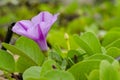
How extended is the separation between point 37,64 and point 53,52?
0.14ft

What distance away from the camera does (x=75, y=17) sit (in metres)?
1.92

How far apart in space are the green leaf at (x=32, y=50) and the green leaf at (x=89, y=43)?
0.28 feet

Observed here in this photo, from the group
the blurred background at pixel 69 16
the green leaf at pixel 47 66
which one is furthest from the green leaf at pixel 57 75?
the blurred background at pixel 69 16

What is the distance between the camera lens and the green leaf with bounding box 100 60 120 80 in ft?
2.17

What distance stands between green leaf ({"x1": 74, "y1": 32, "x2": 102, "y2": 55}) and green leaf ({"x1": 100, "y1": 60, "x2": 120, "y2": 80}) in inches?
6.2

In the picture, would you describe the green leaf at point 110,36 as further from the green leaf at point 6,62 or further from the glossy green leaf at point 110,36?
the green leaf at point 6,62

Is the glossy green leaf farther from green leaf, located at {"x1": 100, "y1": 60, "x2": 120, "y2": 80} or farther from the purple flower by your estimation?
green leaf, located at {"x1": 100, "y1": 60, "x2": 120, "y2": 80}

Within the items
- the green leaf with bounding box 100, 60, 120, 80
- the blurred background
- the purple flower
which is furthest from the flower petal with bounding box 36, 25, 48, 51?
the blurred background

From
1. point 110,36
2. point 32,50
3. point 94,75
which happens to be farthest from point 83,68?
point 110,36

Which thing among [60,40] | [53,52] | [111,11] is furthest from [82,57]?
[111,11]

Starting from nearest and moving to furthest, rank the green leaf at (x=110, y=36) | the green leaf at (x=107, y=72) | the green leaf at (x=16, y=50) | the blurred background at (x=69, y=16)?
the green leaf at (x=107, y=72) < the green leaf at (x=16, y=50) < the green leaf at (x=110, y=36) < the blurred background at (x=69, y=16)

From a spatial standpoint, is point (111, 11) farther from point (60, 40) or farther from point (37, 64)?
point (37, 64)

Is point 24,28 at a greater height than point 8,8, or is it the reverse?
point 24,28

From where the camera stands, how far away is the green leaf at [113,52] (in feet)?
2.64
